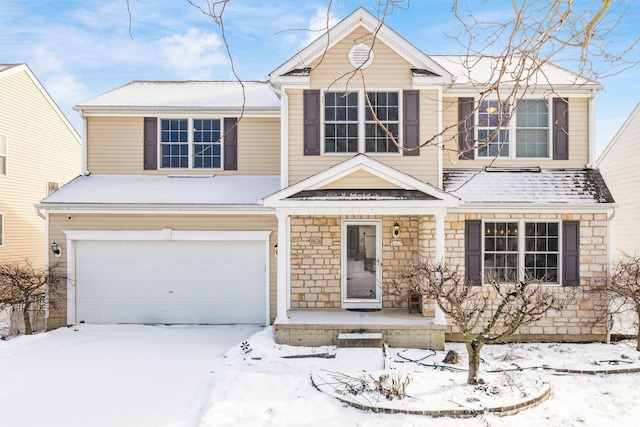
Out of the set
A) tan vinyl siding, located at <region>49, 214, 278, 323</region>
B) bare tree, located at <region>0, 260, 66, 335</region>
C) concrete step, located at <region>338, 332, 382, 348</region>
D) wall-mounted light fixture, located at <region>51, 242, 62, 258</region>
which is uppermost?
tan vinyl siding, located at <region>49, 214, 278, 323</region>

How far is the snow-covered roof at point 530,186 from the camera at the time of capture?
9453mm

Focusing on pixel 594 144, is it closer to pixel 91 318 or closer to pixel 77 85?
pixel 91 318

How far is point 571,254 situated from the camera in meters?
9.50

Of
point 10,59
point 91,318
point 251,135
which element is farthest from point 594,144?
point 10,59

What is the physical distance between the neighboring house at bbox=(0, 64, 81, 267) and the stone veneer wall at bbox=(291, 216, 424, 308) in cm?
1011

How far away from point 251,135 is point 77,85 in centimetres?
674

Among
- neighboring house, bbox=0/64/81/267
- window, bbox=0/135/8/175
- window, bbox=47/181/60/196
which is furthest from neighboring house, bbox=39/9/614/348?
window, bbox=47/181/60/196

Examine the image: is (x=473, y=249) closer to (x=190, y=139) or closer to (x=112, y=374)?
(x=112, y=374)

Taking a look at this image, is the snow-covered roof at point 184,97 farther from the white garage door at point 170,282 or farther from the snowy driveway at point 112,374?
the snowy driveway at point 112,374

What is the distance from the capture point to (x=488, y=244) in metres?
9.68

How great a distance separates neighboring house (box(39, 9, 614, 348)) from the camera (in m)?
9.29

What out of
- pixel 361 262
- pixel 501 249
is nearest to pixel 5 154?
pixel 361 262

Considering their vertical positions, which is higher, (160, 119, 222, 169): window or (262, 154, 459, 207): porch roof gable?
(160, 119, 222, 169): window

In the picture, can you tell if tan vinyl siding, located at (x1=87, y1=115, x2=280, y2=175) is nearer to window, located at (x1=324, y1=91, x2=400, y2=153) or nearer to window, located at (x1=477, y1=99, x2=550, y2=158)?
window, located at (x1=324, y1=91, x2=400, y2=153)
